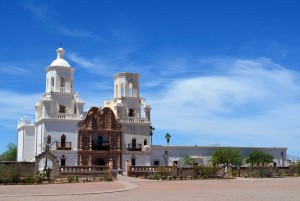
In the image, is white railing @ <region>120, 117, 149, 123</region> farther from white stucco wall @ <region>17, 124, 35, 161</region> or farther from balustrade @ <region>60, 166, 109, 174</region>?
balustrade @ <region>60, 166, 109, 174</region>

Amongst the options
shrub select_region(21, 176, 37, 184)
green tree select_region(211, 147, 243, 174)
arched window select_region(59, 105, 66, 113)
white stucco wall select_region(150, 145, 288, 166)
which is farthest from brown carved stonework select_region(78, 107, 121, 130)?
shrub select_region(21, 176, 37, 184)

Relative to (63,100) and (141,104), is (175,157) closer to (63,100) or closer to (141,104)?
(141,104)

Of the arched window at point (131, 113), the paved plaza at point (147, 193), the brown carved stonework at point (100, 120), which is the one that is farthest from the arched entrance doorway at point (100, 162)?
the paved plaza at point (147, 193)

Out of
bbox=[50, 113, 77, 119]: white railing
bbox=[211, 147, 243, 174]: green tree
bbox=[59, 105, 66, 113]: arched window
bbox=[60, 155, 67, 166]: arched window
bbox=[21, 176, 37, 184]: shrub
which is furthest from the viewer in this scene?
bbox=[211, 147, 243, 174]: green tree

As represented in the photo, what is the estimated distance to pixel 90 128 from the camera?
60312mm

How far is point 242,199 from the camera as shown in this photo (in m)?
21.7

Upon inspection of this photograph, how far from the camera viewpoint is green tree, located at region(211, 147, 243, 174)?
64000mm

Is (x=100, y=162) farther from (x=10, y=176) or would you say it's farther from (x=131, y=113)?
(x=10, y=176)

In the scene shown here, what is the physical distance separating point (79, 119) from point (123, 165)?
27.6ft

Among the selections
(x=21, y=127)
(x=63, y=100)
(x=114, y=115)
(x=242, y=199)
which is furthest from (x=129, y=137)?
(x=242, y=199)

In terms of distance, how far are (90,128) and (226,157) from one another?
1921 centimetres

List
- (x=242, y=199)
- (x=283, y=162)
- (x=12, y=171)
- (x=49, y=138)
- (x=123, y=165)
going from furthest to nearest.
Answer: (x=283, y=162), (x=123, y=165), (x=49, y=138), (x=12, y=171), (x=242, y=199)

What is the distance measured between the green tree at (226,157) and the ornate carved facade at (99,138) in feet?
45.2

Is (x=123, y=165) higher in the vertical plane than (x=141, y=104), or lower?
lower
